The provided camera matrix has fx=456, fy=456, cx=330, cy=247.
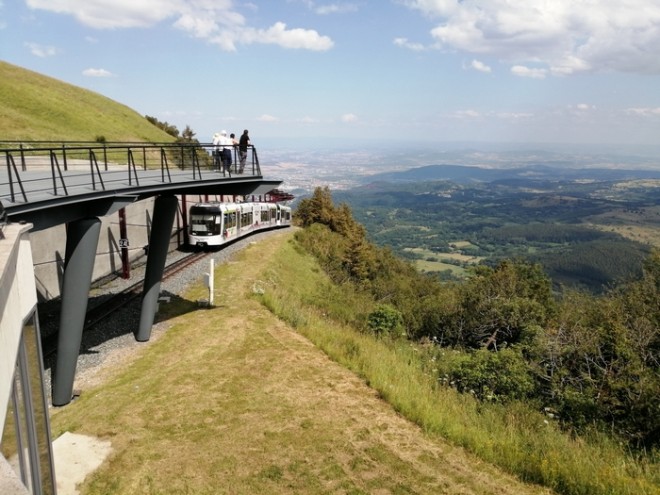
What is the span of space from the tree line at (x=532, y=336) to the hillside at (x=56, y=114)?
71.2 ft

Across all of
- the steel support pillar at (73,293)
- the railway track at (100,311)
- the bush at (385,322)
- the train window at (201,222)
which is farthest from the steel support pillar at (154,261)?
the train window at (201,222)

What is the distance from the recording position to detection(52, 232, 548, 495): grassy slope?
8227mm

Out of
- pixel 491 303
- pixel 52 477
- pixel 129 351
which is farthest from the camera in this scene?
pixel 491 303

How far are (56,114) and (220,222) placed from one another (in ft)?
80.8

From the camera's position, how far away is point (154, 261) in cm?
1522

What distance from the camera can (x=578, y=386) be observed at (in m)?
14.4

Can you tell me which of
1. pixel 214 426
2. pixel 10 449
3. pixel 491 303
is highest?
pixel 10 449

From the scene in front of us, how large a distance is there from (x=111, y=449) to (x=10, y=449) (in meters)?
5.65

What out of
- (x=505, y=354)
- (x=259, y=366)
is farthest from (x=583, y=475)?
(x=259, y=366)

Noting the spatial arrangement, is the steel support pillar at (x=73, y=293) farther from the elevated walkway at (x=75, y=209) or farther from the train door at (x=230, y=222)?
the train door at (x=230, y=222)

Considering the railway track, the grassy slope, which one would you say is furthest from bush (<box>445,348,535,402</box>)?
the railway track

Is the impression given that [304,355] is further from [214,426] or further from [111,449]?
[111,449]

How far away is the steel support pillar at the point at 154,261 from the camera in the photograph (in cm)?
1489

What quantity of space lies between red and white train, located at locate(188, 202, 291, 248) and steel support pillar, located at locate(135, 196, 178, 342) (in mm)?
12227
